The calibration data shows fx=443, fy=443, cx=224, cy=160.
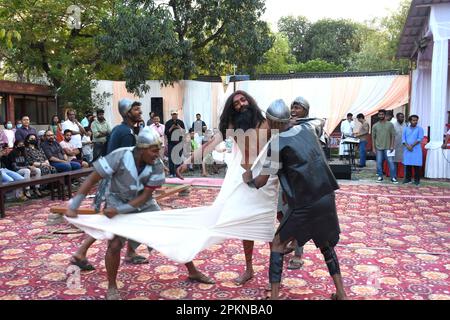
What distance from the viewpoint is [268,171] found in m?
3.38

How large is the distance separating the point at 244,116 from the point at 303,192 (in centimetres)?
96

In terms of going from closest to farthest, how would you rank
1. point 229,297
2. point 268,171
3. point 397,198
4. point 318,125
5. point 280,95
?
point 268,171 < point 229,297 < point 318,125 < point 397,198 < point 280,95

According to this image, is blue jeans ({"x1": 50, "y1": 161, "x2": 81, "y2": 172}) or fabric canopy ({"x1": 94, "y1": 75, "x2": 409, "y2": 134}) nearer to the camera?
blue jeans ({"x1": 50, "y1": 161, "x2": 81, "y2": 172})

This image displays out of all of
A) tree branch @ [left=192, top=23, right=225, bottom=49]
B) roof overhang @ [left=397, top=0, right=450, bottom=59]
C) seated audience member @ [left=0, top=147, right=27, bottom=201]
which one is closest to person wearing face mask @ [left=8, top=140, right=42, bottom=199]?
seated audience member @ [left=0, top=147, right=27, bottom=201]

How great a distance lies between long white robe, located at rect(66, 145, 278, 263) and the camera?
135 inches

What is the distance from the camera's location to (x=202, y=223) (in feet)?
11.9

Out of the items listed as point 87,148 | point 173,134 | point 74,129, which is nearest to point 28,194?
point 74,129

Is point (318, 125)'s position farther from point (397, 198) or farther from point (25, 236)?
point (397, 198)

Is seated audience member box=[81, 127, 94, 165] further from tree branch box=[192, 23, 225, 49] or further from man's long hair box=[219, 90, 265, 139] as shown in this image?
man's long hair box=[219, 90, 265, 139]

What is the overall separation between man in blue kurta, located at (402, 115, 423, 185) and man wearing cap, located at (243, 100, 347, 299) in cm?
699

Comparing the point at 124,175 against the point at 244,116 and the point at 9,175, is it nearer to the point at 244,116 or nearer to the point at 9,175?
the point at 244,116

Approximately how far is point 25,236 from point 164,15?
32.5 ft

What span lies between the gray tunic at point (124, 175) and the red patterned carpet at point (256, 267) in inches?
33.1

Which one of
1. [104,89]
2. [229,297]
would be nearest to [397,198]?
[229,297]
